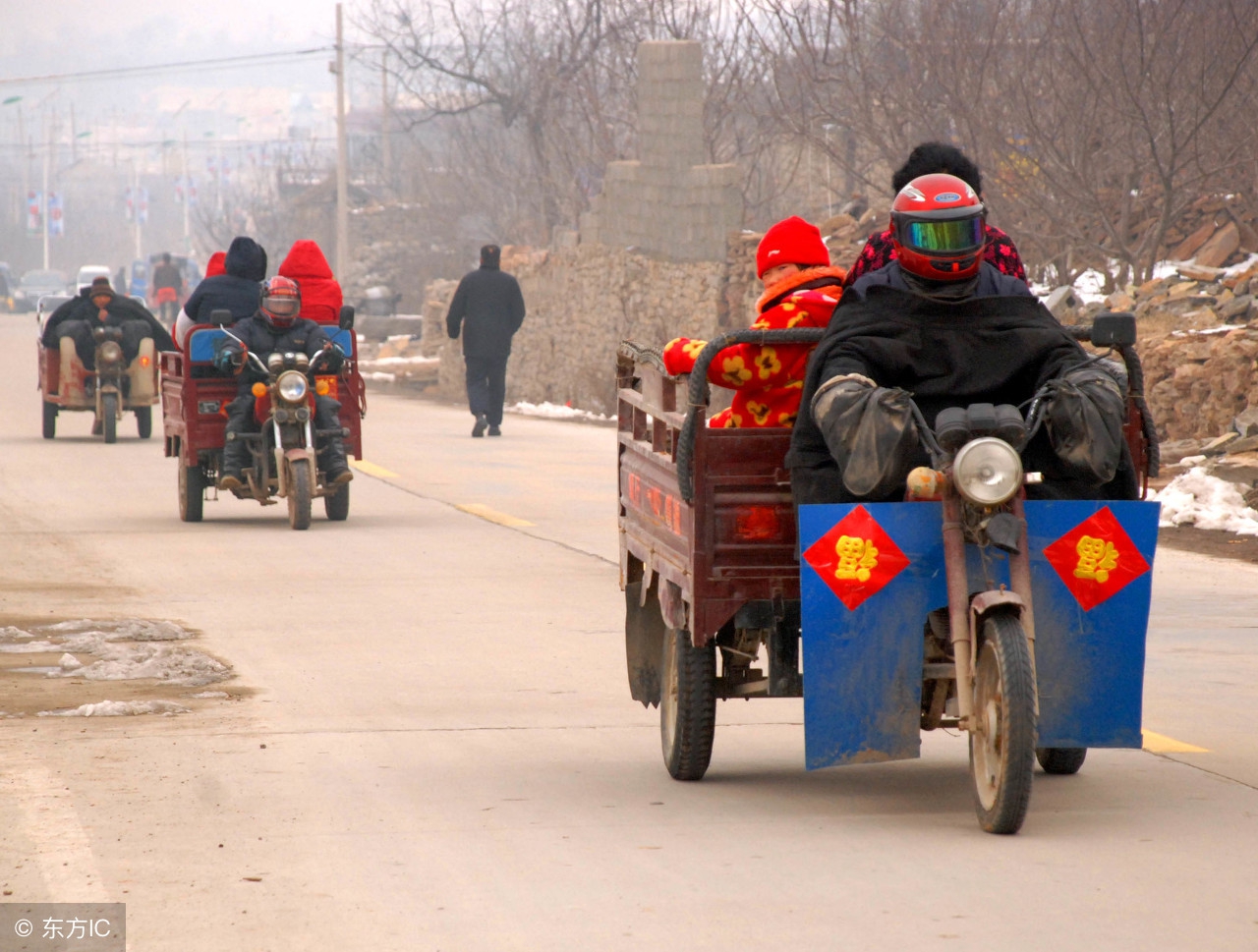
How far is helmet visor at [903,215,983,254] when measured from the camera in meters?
5.83

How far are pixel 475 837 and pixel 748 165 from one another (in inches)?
1420

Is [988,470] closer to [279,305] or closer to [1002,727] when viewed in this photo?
[1002,727]

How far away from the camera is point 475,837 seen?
5.80 meters

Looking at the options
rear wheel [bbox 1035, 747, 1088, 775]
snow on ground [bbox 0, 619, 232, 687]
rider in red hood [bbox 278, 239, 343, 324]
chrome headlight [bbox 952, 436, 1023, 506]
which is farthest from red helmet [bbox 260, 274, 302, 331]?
chrome headlight [bbox 952, 436, 1023, 506]

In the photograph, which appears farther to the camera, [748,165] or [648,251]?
[748,165]

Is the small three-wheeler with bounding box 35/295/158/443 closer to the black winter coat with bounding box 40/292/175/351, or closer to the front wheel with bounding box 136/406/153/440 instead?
the black winter coat with bounding box 40/292/175/351

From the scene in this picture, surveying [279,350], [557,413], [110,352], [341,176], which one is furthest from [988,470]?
[341,176]

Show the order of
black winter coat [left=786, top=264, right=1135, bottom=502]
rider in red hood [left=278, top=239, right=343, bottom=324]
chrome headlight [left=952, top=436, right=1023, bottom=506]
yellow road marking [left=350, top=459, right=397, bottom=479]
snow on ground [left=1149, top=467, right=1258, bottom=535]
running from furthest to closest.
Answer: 1. yellow road marking [left=350, top=459, right=397, bottom=479]
2. rider in red hood [left=278, top=239, right=343, bottom=324]
3. snow on ground [left=1149, top=467, right=1258, bottom=535]
4. black winter coat [left=786, top=264, right=1135, bottom=502]
5. chrome headlight [left=952, top=436, right=1023, bottom=506]

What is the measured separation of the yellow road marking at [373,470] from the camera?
19688 millimetres

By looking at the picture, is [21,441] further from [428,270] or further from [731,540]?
[428,270]

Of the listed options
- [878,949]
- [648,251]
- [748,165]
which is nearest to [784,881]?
[878,949]

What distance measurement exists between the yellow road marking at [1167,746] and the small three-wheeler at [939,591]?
1463mm

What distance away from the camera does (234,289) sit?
1647 centimetres

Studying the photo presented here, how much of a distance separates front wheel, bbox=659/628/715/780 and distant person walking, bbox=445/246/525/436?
18040 millimetres
